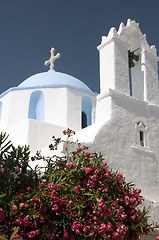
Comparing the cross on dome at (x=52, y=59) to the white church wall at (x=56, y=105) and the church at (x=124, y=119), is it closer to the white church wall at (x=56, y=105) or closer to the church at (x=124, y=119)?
the white church wall at (x=56, y=105)

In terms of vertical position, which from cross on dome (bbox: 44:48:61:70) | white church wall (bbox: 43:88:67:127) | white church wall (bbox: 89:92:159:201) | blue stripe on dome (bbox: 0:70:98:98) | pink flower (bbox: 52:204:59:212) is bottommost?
pink flower (bbox: 52:204:59:212)

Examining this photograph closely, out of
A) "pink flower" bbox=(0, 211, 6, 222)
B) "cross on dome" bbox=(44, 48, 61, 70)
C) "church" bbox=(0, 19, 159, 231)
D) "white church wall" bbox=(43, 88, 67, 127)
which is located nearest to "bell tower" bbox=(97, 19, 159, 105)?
"church" bbox=(0, 19, 159, 231)

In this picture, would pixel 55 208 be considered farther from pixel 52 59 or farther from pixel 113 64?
pixel 52 59

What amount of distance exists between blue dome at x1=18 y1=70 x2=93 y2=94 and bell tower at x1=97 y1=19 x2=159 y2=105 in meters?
3.20

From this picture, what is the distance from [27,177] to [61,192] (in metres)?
0.59

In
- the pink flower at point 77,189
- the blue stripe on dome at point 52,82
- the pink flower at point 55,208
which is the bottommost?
the pink flower at point 55,208

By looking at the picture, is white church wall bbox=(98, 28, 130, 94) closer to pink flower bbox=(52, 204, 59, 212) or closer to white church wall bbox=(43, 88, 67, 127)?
Result: white church wall bbox=(43, 88, 67, 127)

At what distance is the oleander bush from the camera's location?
4.28 m

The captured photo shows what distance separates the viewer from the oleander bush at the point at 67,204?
4.28 m

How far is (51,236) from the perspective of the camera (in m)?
4.30

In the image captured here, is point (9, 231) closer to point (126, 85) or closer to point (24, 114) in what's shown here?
point (126, 85)

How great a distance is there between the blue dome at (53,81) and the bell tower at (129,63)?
10.5 ft

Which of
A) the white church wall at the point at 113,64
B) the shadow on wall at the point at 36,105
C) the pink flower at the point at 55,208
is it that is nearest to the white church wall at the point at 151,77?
the white church wall at the point at 113,64

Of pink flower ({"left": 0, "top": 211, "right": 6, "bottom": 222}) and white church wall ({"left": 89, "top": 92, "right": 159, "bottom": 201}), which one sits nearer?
pink flower ({"left": 0, "top": 211, "right": 6, "bottom": 222})
